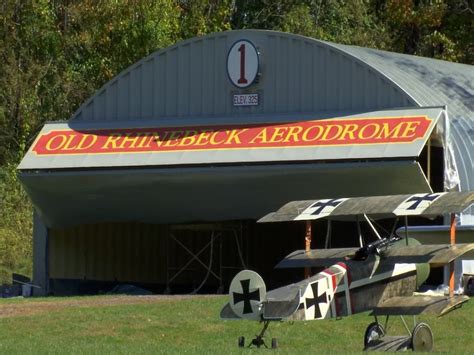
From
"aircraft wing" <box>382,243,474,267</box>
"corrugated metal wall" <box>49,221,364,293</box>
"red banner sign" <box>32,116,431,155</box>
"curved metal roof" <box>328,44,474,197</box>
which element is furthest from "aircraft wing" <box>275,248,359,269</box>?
"corrugated metal wall" <box>49,221,364,293</box>

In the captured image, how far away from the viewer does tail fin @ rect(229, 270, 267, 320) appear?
18.3 m

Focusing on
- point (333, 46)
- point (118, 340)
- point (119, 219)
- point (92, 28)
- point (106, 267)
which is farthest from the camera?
point (92, 28)

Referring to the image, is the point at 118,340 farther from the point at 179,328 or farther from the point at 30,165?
the point at 30,165

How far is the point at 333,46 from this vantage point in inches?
1175

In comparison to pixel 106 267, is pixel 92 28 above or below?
above

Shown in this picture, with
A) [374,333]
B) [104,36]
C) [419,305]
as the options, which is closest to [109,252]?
[104,36]

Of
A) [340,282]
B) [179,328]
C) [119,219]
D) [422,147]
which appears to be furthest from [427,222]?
[340,282]

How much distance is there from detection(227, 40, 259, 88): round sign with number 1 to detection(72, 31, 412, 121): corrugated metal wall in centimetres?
15

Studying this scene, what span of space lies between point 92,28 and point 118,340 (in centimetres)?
2836

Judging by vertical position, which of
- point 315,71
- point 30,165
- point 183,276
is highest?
point 315,71

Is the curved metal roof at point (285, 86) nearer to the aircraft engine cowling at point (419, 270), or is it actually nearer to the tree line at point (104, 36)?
the aircraft engine cowling at point (419, 270)

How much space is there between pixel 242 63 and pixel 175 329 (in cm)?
965

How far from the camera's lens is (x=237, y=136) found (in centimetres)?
3022

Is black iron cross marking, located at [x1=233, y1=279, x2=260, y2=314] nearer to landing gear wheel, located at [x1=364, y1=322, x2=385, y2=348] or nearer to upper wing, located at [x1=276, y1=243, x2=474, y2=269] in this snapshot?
upper wing, located at [x1=276, y1=243, x2=474, y2=269]
